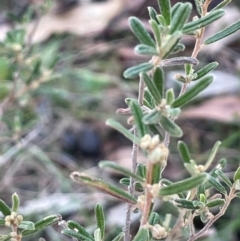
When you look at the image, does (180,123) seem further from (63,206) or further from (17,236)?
(17,236)

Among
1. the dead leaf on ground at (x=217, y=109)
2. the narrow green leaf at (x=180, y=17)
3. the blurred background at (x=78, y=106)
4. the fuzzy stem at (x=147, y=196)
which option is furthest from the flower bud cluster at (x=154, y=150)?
the dead leaf on ground at (x=217, y=109)

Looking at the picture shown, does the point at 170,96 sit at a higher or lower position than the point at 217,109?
higher

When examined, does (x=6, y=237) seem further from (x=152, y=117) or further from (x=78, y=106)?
(x=78, y=106)

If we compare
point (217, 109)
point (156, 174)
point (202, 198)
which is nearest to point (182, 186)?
point (156, 174)

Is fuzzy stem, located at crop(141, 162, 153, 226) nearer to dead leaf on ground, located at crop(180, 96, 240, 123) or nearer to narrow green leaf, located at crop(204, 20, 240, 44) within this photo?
narrow green leaf, located at crop(204, 20, 240, 44)

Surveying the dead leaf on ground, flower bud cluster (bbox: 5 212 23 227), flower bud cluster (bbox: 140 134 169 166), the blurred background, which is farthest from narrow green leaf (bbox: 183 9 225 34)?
the dead leaf on ground

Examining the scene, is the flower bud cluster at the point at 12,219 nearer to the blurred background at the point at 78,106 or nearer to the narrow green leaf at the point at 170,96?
the narrow green leaf at the point at 170,96
